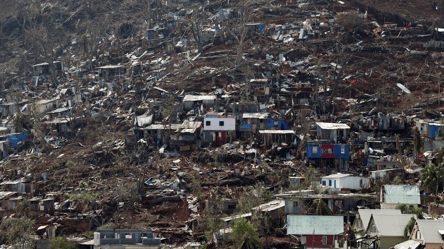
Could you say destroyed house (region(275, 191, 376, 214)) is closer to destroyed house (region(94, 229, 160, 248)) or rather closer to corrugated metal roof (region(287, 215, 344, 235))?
corrugated metal roof (region(287, 215, 344, 235))

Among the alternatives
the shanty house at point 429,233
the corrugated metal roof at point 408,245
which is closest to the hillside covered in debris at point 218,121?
the corrugated metal roof at point 408,245

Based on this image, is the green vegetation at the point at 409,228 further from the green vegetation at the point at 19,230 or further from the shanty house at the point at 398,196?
the green vegetation at the point at 19,230

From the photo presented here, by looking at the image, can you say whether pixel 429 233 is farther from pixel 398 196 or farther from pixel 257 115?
pixel 257 115

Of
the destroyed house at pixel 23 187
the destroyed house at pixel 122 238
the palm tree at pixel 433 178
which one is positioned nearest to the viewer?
the destroyed house at pixel 122 238

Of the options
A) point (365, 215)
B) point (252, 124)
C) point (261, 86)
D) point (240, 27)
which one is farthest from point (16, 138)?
point (365, 215)

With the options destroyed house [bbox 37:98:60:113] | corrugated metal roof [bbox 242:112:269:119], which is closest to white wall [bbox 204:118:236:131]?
corrugated metal roof [bbox 242:112:269:119]

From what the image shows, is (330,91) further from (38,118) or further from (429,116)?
(38,118)
